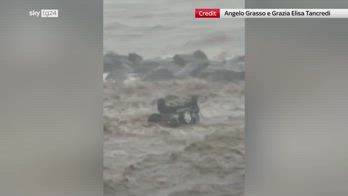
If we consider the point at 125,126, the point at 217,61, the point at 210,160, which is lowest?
the point at 210,160

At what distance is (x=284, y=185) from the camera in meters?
2.02

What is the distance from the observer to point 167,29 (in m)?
2.06

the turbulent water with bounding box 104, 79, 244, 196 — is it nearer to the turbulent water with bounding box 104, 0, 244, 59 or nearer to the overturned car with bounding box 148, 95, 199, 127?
the overturned car with bounding box 148, 95, 199, 127

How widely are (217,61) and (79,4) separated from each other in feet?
3.29

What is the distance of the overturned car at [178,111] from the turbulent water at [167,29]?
1.02 feet

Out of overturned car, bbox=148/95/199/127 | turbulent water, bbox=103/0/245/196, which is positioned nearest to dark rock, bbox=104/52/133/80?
turbulent water, bbox=103/0/245/196

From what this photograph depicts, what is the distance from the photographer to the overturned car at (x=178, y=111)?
205 cm

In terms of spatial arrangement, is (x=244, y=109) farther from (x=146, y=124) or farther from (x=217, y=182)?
(x=146, y=124)

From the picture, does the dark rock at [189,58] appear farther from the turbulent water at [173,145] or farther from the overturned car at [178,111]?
the overturned car at [178,111]

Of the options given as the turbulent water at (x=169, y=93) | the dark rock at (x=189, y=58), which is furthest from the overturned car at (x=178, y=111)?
the dark rock at (x=189, y=58)

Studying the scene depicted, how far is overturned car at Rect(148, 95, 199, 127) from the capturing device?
205 cm

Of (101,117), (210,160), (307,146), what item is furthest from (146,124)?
(307,146)

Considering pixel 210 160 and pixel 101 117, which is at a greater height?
pixel 101 117

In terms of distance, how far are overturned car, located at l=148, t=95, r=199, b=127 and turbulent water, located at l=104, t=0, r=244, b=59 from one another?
0.31 metres
